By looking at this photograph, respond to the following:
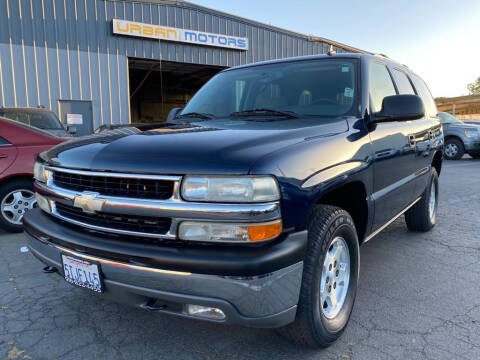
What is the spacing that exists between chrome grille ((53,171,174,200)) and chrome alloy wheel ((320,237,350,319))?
991 millimetres

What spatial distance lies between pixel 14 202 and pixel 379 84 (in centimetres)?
422

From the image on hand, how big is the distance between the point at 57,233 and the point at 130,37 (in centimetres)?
1299

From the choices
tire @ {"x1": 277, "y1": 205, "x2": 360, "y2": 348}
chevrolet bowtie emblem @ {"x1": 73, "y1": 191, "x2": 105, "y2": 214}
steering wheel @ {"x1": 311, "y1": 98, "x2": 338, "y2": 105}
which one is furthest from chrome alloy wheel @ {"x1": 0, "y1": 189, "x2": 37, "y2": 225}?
tire @ {"x1": 277, "y1": 205, "x2": 360, "y2": 348}

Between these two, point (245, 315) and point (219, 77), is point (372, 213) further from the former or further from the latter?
point (219, 77)

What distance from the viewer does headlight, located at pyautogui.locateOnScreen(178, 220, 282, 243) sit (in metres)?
1.68

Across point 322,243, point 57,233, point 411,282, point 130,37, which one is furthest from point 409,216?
point 130,37

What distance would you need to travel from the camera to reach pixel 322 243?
1.96m

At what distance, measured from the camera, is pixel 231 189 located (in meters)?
1.70

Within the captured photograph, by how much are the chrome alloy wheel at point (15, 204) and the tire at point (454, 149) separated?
13123 mm

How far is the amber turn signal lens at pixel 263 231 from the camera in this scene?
1.68 m

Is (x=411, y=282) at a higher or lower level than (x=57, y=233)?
lower

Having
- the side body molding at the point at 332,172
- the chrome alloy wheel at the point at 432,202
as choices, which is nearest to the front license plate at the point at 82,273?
the side body molding at the point at 332,172

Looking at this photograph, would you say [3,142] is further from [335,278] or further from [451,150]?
[451,150]

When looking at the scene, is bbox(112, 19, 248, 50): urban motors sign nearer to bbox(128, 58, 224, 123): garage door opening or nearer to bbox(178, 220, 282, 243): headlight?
bbox(128, 58, 224, 123): garage door opening
